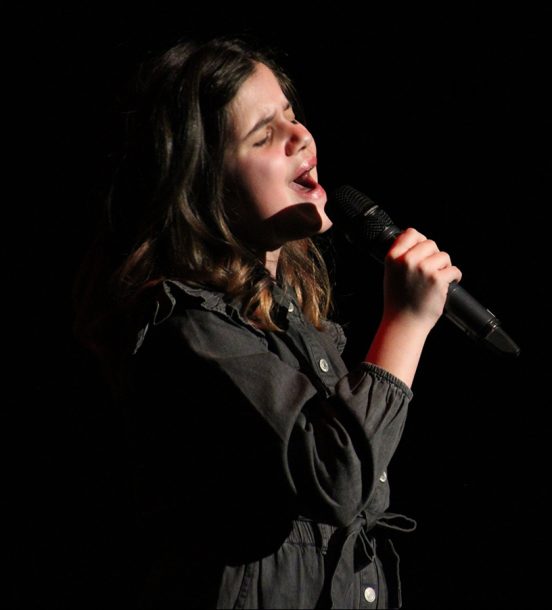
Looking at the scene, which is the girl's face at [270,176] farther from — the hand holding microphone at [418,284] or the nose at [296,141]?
the hand holding microphone at [418,284]

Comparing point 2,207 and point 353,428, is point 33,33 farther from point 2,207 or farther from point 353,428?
point 353,428

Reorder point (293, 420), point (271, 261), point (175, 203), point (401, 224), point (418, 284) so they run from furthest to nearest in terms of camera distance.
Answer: point (401, 224)
point (271, 261)
point (175, 203)
point (418, 284)
point (293, 420)

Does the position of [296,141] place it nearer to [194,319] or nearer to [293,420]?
[194,319]

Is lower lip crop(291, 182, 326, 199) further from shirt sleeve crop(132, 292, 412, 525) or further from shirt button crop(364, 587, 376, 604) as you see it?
shirt button crop(364, 587, 376, 604)

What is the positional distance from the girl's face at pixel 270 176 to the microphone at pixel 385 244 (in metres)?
0.03

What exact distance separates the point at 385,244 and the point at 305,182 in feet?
0.55

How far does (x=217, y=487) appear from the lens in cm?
90

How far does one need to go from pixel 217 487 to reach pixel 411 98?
Result: 44.3 inches

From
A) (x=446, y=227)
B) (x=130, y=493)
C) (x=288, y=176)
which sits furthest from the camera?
(x=446, y=227)

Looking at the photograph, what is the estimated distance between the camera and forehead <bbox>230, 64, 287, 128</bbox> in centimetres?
116

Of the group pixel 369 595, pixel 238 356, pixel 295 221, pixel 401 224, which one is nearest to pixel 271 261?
pixel 295 221

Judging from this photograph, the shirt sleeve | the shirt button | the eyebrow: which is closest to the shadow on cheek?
the eyebrow

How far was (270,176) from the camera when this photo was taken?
3.66 feet

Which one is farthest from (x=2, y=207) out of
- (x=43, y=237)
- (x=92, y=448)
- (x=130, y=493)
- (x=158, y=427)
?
(x=158, y=427)
